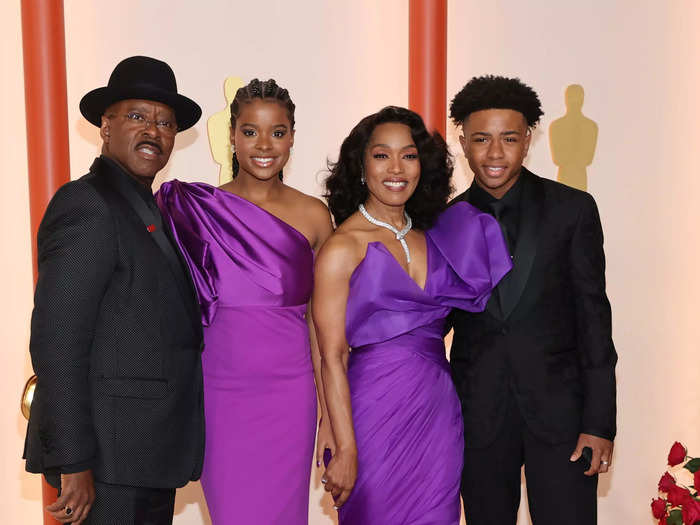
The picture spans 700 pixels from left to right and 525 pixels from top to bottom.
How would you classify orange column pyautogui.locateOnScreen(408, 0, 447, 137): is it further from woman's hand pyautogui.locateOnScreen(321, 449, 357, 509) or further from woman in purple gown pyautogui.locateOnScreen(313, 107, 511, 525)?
woman's hand pyautogui.locateOnScreen(321, 449, 357, 509)

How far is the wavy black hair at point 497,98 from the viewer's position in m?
2.30

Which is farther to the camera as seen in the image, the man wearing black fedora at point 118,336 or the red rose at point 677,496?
the red rose at point 677,496

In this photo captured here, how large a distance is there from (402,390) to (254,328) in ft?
1.72

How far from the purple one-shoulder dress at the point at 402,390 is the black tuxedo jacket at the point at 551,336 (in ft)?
0.28

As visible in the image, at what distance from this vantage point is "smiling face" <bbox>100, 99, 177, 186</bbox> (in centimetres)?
196

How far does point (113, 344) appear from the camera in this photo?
5.73 feet

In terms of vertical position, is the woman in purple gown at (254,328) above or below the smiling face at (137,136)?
below

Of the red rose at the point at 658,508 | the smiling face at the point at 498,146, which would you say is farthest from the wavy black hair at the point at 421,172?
the red rose at the point at 658,508

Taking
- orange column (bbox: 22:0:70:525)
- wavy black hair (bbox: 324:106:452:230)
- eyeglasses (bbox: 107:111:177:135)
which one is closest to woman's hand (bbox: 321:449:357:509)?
wavy black hair (bbox: 324:106:452:230)

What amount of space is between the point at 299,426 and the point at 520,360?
2.51 feet

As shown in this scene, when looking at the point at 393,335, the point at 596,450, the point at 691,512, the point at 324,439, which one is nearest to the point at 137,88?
the point at 393,335

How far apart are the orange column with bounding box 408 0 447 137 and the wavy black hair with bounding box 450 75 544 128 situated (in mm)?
981

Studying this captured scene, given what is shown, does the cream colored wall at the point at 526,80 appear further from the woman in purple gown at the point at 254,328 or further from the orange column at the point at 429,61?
the woman in purple gown at the point at 254,328

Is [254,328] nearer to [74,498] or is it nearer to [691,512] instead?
[74,498]
